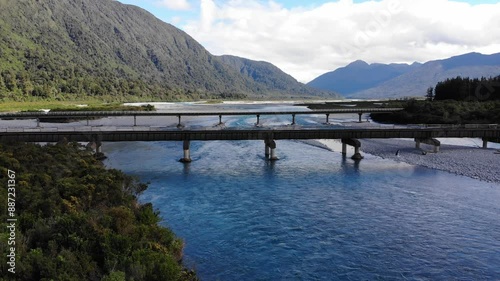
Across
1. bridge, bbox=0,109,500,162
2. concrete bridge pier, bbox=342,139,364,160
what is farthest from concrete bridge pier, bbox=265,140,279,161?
concrete bridge pier, bbox=342,139,364,160

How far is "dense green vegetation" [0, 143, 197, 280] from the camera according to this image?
20.5 m

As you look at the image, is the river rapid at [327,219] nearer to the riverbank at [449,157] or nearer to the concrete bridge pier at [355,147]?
the riverbank at [449,157]

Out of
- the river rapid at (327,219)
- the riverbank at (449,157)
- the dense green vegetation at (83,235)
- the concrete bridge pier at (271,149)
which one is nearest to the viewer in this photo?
the dense green vegetation at (83,235)

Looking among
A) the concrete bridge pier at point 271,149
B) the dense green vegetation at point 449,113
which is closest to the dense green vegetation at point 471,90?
the dense green vegetation at point 449,113

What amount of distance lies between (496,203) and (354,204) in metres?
16.7

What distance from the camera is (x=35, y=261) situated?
2025 centimetres

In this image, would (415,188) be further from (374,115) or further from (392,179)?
(374,115)

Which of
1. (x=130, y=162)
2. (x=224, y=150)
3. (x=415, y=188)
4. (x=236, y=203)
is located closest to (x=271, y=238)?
(x=236, y=203)

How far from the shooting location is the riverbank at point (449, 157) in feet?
209

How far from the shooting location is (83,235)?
985 inches

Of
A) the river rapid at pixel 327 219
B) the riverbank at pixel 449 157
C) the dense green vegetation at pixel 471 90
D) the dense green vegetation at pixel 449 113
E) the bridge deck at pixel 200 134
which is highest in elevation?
the dense green vegetation at pixel 471 90

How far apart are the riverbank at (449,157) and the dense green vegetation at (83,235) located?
52.4 metres

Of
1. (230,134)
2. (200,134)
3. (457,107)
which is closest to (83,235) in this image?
(200,134)

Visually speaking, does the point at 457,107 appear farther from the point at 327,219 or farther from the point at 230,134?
the point at 327,219
